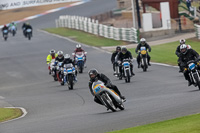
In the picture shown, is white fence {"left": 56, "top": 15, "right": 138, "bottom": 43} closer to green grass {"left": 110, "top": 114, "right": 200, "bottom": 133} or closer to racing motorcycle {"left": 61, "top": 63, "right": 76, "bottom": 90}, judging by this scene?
racing motorcycle {"left": 61, "top": 63, "right": 76, "bottom": 90}

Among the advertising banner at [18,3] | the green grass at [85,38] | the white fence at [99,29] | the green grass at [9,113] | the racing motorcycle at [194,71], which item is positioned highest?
the advertising banner at [18,3]

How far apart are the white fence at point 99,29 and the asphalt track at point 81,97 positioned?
4055 mm

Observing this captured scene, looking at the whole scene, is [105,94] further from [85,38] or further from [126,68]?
[85,38]

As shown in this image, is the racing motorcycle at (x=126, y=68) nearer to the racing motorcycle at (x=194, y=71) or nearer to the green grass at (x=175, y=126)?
the racing motorcycle at (x=194, y=71)

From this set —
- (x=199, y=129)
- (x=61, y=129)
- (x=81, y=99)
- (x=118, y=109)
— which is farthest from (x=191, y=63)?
(x=199, y=129)

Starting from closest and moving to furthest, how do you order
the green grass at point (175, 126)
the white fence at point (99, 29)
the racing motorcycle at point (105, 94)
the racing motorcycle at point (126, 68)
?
the green grass at point (175, 126), the racing motorcycle at point (105, 94), the racing motorcycle at point (126, 68), the white fence at point (99, 29)

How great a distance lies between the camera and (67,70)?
26531 millimetres

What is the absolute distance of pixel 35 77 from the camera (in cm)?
3397

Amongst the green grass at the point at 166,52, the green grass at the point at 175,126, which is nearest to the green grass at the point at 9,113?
the green grass at the point at 175,126

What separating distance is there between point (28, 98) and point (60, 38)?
30.2 meters

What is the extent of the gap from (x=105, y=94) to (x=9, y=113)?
16.2 feet

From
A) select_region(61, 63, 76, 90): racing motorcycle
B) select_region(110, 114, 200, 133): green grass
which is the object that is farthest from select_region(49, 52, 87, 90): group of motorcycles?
select_region(110, 114, 200, 133): green grass

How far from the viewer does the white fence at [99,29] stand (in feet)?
160

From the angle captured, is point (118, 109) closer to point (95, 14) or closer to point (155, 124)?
point (155, 124)
